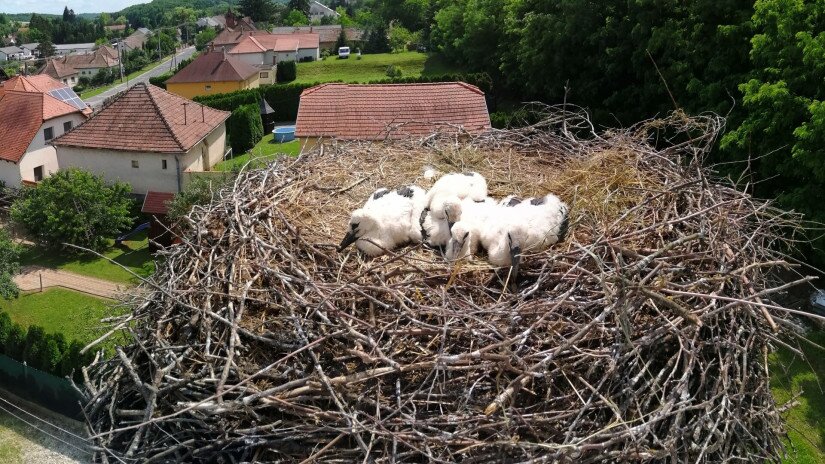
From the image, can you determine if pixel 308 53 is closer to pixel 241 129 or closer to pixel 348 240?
pixel 241 129

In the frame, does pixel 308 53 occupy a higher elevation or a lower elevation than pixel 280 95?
higher

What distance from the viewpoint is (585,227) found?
4.93 meters

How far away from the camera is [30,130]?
75.4 feet

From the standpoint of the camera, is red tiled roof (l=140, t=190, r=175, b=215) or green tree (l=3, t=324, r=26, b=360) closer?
green tree (l=3, t=324, r=26, b=360)

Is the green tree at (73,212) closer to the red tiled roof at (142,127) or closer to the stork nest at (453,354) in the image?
the red tiled roof at (142,127)

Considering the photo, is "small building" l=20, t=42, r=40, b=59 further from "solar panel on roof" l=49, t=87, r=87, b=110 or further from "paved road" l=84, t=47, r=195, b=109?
"solar panel on roof" l=49, t=87, r=87, b=110

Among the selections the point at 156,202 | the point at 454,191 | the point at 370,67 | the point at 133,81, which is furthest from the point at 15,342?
the point at 133,81

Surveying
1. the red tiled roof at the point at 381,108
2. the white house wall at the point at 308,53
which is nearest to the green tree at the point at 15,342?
the red tiled roof at the point at 381,108

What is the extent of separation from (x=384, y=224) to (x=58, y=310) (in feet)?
40.4

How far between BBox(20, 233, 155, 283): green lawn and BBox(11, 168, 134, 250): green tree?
0.34 m

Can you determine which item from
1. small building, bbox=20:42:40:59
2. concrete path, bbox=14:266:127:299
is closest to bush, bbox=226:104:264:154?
concrete path, bbox=14:266:127:299

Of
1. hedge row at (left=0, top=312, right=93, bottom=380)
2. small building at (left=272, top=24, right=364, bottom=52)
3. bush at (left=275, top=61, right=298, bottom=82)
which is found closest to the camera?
hedge row at (left=0, top=312, right=93, bottom=380)

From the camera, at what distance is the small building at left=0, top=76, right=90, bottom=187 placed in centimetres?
2227

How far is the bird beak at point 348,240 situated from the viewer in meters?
4.83
